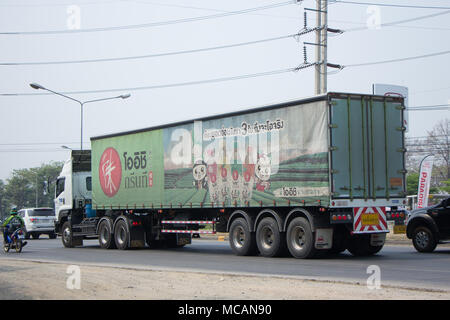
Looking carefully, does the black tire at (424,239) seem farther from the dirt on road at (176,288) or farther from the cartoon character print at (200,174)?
the dirt on road at (176,288)

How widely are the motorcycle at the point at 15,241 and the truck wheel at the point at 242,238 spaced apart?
9.05m

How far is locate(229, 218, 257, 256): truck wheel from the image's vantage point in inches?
723

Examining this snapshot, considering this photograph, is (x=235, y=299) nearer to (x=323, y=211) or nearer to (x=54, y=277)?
(x=54, y=277)

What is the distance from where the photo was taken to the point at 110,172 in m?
24.5

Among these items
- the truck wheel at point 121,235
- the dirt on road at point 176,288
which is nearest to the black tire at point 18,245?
the truck wheel at point 121,235

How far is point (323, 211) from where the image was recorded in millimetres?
16438

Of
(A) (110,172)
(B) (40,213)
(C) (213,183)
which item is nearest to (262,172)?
(C) (213,183)

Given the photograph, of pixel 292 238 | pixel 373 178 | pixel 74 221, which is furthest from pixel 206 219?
pixel 74 221

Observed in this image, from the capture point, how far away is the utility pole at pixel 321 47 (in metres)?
26.8

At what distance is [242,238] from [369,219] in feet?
12.9

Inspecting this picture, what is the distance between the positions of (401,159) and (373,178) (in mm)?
1125

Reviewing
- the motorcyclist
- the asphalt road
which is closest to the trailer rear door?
the asphalt road

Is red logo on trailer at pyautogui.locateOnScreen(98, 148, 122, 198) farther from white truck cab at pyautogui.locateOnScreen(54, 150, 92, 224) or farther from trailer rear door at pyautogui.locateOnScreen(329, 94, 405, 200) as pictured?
trailer rear door at pyautogui.locateOnScreen(329, 94, 405, 200)
